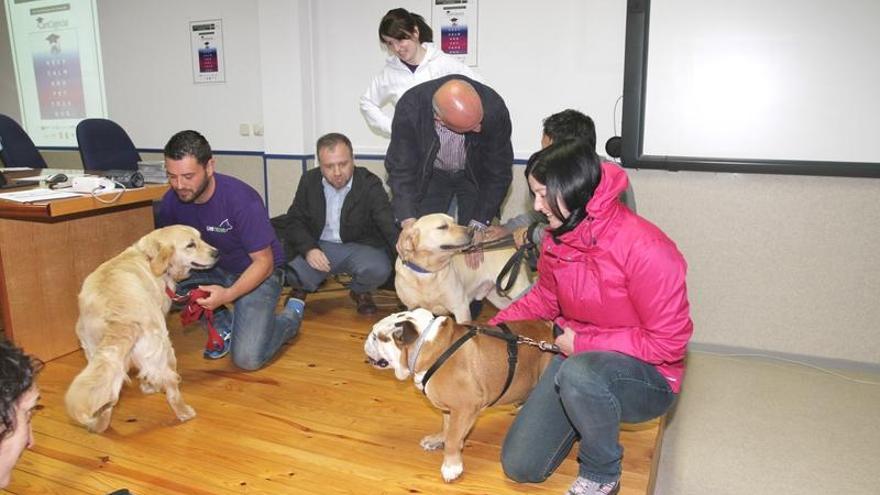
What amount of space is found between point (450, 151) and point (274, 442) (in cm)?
184

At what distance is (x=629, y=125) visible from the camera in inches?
147

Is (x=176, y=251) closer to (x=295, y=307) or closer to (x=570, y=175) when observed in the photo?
(x=295, y=307)

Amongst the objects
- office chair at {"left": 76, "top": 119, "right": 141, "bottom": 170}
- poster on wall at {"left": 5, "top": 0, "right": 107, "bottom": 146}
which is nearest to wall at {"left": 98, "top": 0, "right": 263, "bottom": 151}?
poster on wall at {"left": 5, "top": 0, "right": 107, "bottom": 146}

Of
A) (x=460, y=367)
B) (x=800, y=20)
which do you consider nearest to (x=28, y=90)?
(x=460, y=367)

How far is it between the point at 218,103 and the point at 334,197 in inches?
85.8

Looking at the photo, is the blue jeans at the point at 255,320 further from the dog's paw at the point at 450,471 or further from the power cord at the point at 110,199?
the dog's paw at the point at 450,471

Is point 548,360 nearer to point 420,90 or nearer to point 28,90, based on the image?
point 420,90

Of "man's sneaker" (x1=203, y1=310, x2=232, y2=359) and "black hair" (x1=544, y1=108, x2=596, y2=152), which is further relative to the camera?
"man's sneaker" (x1=203, y1=310, x2=232, y2=359)

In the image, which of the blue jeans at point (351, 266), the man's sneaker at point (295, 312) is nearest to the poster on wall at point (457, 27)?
the blue jeans at point (351, 266)

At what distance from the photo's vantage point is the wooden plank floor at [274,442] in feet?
7.12

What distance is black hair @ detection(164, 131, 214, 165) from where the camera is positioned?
9.21 ft

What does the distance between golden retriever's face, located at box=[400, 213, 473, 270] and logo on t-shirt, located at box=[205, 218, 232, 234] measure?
902mm

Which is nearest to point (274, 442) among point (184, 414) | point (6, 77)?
point (184, 414)

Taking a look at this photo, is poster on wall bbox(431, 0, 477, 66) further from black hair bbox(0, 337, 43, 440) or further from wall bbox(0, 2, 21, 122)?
wall bbox(0, 2, 21, 122)
